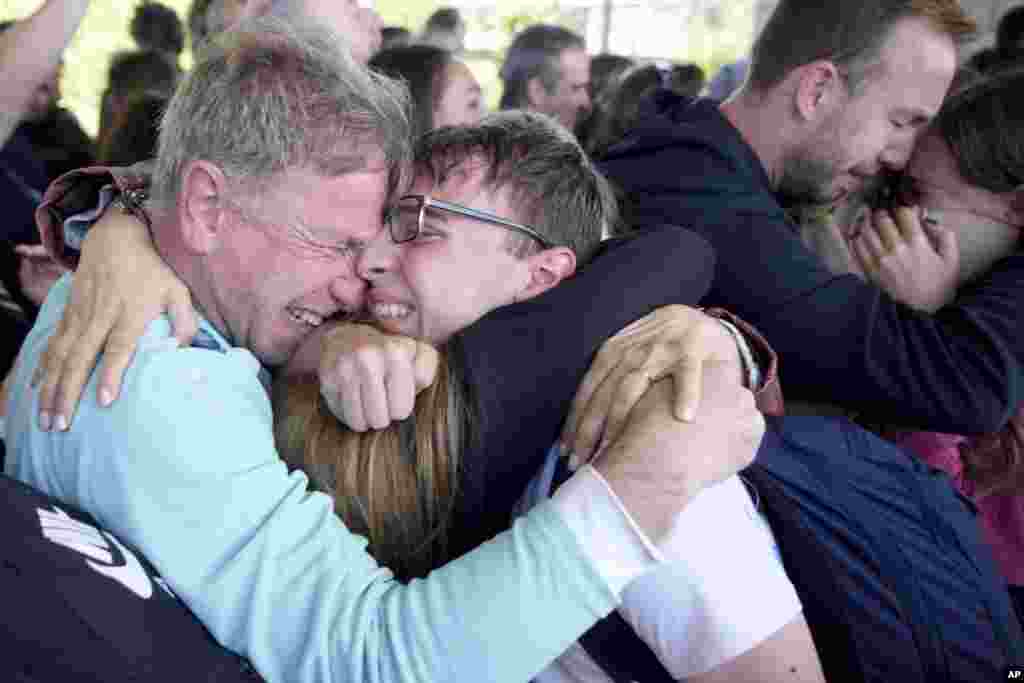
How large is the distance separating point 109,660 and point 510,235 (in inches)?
39.0

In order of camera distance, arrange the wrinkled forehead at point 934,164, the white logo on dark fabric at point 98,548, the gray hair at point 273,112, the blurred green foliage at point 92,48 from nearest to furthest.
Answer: the white logo on dark fabric at point 98,548 < the gray hair at point 273,112 < the wrinkled forehead at point 934,164 < the blurred green foliage at point 92,48

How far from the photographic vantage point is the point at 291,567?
1.27 meters

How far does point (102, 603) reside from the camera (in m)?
1.11

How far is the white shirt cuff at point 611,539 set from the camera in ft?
4.05

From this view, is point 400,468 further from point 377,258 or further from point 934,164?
point 934,164

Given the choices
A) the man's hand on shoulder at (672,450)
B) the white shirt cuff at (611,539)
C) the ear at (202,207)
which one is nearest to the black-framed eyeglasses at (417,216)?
the ear at (202,207)

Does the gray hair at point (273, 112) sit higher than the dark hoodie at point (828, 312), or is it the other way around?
the gray hair at point (273, 112)

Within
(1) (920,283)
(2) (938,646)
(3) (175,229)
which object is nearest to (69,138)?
(3) (175,229)

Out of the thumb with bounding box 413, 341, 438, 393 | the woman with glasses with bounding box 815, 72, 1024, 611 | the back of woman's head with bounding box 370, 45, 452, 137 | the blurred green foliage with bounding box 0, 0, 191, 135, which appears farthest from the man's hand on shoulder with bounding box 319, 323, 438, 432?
the blurred green foliage with bounding box 0, 0, 191, 135

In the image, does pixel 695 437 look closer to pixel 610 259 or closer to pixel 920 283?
pixel 610 259

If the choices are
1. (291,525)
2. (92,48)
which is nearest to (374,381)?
(291,525)

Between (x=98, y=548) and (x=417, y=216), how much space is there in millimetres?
809

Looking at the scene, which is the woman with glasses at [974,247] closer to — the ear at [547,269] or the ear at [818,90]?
the ear at [818,90]

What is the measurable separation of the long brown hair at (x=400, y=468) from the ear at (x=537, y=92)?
437cm
